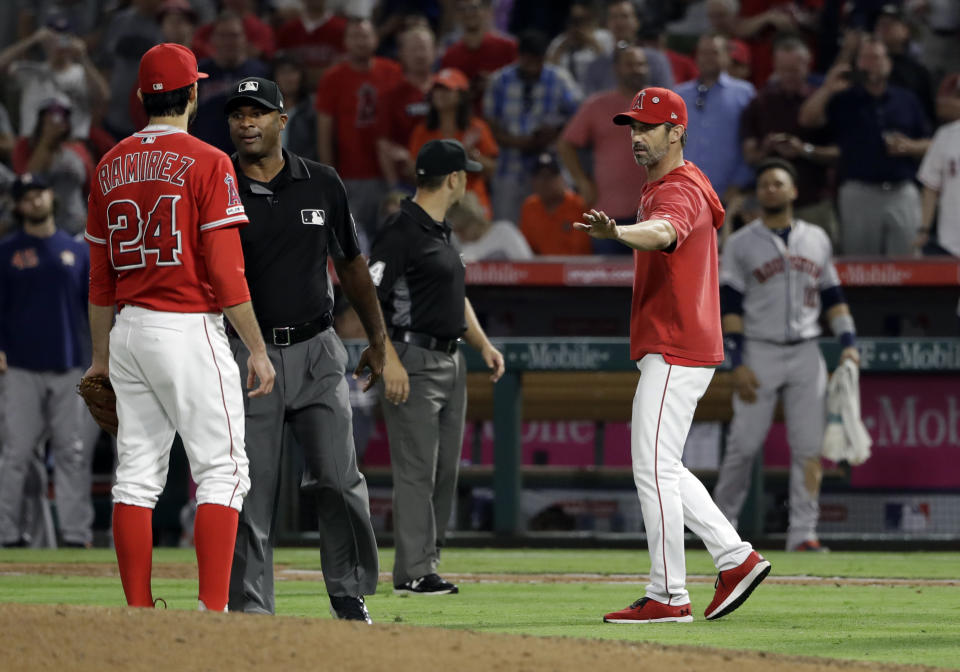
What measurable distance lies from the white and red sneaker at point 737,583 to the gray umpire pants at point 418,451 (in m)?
1.63

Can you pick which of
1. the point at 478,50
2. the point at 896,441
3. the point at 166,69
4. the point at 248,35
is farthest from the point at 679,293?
the point at 248,35

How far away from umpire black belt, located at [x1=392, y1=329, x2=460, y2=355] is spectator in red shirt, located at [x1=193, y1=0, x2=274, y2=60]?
7093 millimetres

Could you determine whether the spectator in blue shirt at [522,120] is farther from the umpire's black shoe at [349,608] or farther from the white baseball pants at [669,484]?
the umpire's black shoe at [349,608]

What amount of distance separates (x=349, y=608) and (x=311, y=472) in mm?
502

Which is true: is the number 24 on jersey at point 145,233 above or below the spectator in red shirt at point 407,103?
below

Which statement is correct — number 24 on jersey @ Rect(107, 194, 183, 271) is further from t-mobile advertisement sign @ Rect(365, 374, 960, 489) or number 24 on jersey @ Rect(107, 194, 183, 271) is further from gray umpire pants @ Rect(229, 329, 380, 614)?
t-mobile advertisement sign @ Rect(365, 374, 960, 489)

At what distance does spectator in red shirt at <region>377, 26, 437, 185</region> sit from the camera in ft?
40.7

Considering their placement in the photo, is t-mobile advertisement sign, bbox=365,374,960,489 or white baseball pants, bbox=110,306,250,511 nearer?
white baseball pants, bbox=110,306,250,511

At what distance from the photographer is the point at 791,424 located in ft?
32.9

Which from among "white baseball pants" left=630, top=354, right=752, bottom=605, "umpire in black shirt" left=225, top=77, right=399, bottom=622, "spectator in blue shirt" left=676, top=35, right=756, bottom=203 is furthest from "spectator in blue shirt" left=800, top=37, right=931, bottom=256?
"umpire in black shirt" left=225, top=77, right=399, bottom=622

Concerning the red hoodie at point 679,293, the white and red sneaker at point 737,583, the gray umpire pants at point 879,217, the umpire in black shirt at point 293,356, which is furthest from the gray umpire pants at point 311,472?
the gray umpire pants at point 879,217

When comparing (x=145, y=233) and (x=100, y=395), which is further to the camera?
(x=100, y=395)

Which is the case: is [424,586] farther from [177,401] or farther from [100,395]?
[177,401]

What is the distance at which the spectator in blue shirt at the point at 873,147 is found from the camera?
37.6ft
